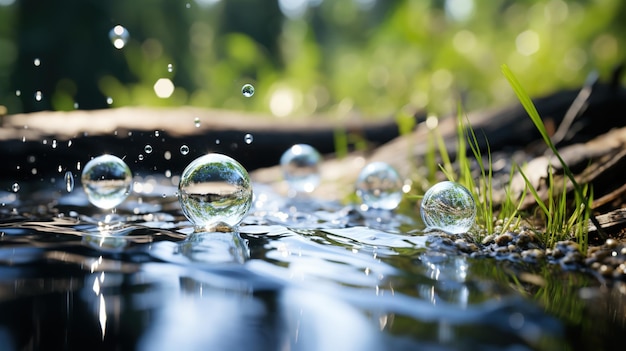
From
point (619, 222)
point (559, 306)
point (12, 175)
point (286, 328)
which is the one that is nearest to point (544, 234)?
point (619, 222)

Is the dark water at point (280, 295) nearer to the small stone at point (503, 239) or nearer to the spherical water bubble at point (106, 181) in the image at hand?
the small stone at point (503, 239)

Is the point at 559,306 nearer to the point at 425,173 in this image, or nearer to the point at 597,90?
the point at 425,173

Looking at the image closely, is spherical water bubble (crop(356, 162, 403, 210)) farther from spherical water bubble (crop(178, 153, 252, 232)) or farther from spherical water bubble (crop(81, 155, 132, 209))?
spherical water bubble (crop(81, 155, 132, 209))

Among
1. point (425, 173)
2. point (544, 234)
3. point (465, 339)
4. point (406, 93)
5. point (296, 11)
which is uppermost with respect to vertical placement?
point (296, 11)

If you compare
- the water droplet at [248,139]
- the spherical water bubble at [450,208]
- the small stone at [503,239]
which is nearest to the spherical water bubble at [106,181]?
the spherical water bubble at [450,208]

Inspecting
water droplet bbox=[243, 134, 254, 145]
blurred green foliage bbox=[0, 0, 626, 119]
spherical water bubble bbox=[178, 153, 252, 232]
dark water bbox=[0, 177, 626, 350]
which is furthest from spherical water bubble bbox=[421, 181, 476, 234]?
blurred green foliage bbox=[0, 0, 626, 119]

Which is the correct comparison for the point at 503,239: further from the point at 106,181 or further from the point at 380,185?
the point at 106,181
